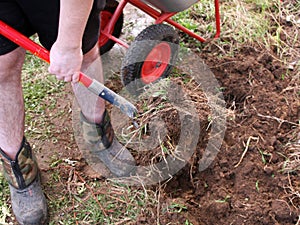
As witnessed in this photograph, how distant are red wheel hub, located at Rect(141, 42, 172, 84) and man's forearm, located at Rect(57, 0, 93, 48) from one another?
955 mm

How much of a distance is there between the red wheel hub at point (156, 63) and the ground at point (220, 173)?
148 millimetres

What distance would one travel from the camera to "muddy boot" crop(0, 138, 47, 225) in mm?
1946

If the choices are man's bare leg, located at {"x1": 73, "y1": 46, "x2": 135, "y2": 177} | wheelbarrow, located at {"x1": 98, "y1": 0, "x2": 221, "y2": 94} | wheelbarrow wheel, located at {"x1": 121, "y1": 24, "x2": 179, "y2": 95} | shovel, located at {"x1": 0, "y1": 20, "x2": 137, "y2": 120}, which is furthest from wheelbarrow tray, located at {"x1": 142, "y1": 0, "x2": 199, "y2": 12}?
shovel, located at {"x1": 0, "y1": 20, "x2": 137, "y2": 120}

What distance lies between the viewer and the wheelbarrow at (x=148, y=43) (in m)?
2.26

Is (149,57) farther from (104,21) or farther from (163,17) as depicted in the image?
(104,21)

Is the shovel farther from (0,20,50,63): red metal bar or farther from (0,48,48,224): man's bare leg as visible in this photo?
(0,48,48,224): man's bare leg

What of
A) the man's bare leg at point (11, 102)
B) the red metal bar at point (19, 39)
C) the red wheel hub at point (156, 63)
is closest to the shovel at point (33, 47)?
the red metal bar at point (19, 39)

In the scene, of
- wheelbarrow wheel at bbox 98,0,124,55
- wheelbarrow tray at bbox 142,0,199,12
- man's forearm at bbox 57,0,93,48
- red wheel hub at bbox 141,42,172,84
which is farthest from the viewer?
wheelbarrow wheel at bbox 98,0,124,55

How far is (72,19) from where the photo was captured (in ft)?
4.46

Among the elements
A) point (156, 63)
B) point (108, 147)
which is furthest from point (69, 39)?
point (156, 63)

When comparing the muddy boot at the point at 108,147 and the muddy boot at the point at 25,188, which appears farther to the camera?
the muddy boot at the point at 108,147

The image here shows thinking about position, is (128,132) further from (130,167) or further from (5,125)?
(5,125)

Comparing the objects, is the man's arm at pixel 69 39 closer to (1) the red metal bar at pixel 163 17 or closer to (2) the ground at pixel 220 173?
(2) the ground at pixel 220 173

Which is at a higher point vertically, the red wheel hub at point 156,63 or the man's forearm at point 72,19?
the man's forearm at point 72,19
